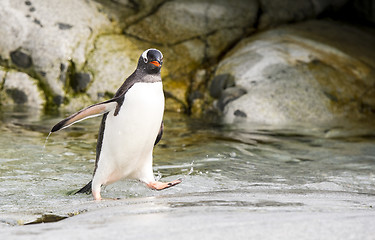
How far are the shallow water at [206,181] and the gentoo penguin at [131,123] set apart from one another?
7.4 inches

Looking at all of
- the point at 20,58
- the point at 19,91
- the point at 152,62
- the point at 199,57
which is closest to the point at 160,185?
the point at 152,62

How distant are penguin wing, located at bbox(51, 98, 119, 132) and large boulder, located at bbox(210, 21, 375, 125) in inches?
163

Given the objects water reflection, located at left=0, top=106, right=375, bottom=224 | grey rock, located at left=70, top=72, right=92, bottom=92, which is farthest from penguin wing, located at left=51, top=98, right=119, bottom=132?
grey rock, located at left=70, top=72, right=92, bottom=92

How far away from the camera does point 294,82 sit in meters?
7.82

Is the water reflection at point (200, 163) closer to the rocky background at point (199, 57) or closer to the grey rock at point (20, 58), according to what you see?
the rocky background at point (199, 57)

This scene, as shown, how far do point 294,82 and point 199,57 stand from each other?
1.72 m

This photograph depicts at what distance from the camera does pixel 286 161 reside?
501 cm

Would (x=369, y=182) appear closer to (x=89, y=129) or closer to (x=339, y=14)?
(x=89, y=129)

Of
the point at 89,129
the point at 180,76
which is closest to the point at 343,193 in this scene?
the point at 89,129

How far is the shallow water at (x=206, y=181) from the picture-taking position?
2.11 metres

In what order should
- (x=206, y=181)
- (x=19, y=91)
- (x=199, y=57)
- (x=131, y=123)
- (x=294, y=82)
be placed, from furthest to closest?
1. (x=199, y=57)
2. (x=19, y=91)
3. (x=294, y=82)
4. (x=206, y=181)
5. (x=131, y=123)

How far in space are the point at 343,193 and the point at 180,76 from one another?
550cm

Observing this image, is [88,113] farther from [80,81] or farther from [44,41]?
[44,41]

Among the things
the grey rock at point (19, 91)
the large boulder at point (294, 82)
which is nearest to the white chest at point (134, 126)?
the large boulder at point (294, 82)
